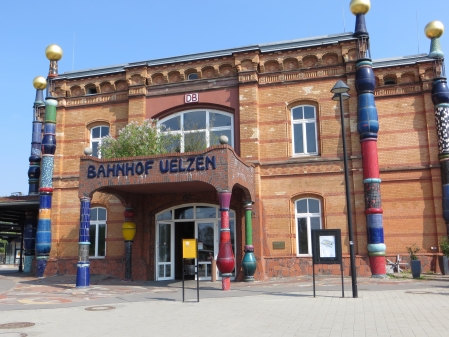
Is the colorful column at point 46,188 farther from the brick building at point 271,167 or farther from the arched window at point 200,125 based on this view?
the arched window at point 200,125

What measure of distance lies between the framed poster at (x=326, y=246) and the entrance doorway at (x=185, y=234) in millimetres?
6544

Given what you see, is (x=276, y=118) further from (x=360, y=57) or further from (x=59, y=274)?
(x=59, y=274)

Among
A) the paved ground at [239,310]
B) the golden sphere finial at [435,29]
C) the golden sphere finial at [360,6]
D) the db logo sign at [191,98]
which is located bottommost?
the paved ground at [239,310]

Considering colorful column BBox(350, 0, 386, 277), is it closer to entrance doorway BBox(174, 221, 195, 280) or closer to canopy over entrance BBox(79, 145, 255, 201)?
canopy over entrance BBox(79, 145, 255, 201)

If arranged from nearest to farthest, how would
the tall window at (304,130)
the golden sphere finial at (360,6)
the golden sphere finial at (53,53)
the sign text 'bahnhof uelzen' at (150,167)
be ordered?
the sign text 'bahnhof uelzen' at (150,167), the golden sphere finial at (360,6), the tall window at (304,130), the golden sphere finial at (53,53)

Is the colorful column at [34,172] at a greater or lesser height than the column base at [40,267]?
greater

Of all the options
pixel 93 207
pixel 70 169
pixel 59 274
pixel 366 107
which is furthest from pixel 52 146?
pixel 366 107

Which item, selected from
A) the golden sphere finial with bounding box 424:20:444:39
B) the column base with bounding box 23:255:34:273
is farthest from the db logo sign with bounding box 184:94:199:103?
the column base with bounding box 23:255:34:273

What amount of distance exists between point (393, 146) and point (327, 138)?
8.75 feet

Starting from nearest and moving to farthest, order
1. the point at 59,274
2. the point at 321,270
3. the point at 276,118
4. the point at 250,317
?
the point at 250,317 < the point at 321,270 < the point at 276,118 < the point at 59,274

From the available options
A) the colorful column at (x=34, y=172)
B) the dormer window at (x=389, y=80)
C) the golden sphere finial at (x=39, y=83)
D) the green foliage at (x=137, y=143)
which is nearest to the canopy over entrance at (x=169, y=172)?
the green foliage at (x=137, y=143)

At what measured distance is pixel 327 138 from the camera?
62.4ft

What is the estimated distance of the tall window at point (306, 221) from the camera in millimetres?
18625

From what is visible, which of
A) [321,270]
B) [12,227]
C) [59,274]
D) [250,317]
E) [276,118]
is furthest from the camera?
[12,227]
